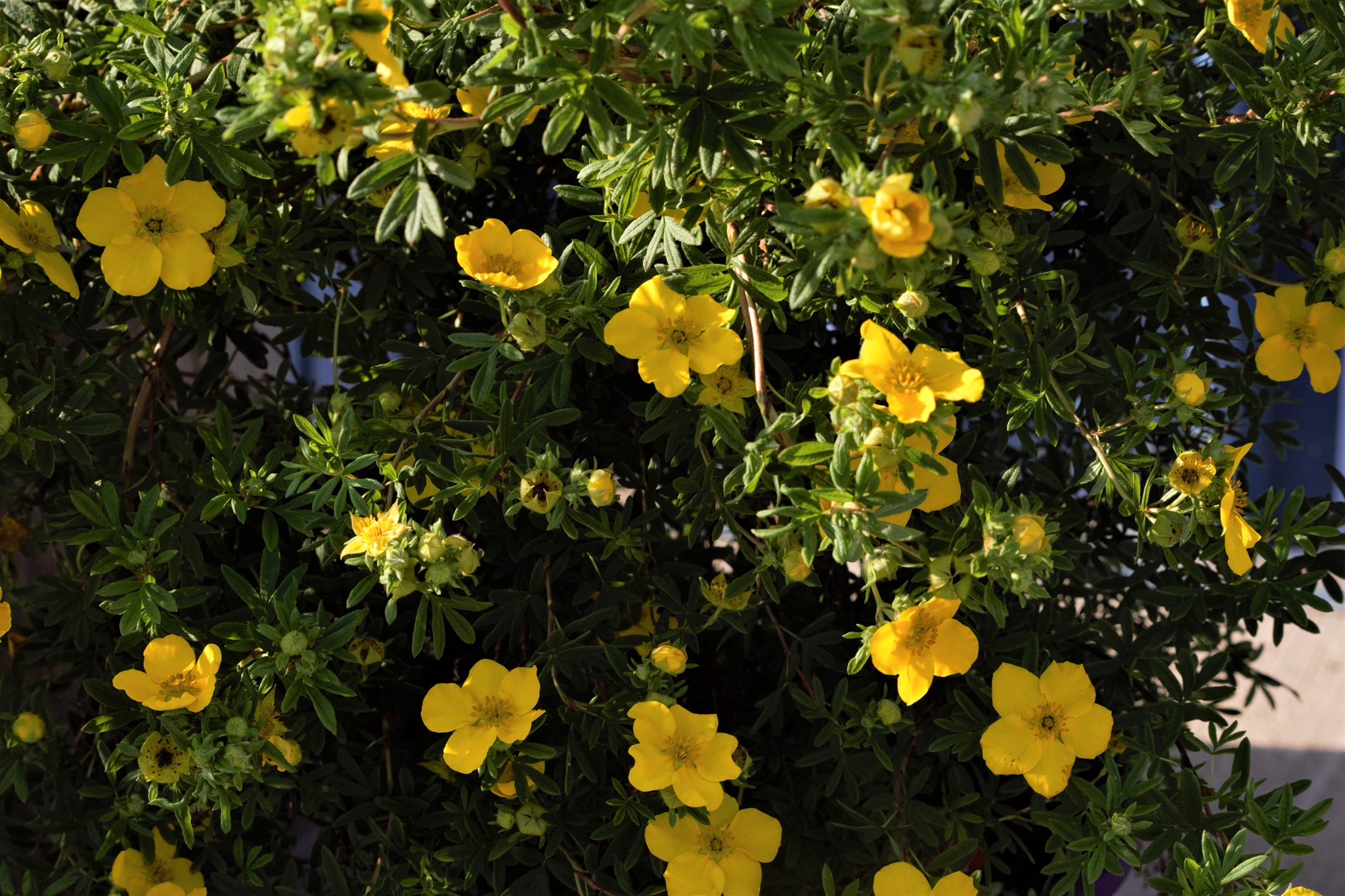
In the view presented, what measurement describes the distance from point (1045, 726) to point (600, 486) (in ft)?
1.62

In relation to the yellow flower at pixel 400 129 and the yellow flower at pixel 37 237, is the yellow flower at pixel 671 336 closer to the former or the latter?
the yellow flower at pixel 400 129

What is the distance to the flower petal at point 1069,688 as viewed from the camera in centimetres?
104

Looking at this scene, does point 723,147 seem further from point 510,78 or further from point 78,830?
point 78,830

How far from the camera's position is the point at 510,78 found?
0.77m

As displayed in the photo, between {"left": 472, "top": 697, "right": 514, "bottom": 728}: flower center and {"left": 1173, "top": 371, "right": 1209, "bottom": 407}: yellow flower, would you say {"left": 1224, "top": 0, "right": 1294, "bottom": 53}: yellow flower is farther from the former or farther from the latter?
{"left": 472, "top": 697, "right": 514, "bottom": 728}: flower center

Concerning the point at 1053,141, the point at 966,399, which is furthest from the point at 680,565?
the point at 1053,141

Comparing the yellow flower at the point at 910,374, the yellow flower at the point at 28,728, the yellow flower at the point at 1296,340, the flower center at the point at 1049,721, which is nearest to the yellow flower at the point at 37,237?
the yellow flower at the point at 28,728

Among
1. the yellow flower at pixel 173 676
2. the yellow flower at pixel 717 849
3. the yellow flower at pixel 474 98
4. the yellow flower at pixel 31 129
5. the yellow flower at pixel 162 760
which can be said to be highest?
Result: the yellow flower at pixel 474 98

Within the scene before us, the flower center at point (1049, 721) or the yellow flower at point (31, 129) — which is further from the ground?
the yellow flower at point (31, 129)

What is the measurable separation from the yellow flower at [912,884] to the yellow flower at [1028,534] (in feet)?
1.26

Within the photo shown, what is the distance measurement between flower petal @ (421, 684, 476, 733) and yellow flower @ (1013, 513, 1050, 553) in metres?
0.53

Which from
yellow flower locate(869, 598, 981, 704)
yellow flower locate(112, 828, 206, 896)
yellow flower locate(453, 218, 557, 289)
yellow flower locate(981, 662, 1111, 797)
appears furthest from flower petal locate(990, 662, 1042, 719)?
yellow flower locate(112, 828, 206, 896)

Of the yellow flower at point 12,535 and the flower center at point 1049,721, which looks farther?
the yellow flower at point 12,535

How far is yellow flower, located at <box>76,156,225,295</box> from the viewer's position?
1.01 metres
